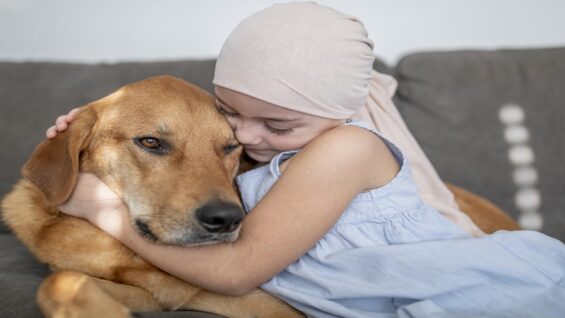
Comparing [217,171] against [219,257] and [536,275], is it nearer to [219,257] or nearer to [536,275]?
[219,257]

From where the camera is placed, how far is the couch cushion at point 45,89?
8.79ft

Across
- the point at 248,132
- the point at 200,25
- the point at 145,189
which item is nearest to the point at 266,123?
the point at 248,132

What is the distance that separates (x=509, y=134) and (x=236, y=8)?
1.83 m

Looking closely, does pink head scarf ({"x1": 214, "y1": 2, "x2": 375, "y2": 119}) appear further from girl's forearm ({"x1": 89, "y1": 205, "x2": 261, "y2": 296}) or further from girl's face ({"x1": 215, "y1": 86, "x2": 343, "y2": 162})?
girl's forearm ({"x1": 89, "y1": 205, "x2": 261, "y2": 296})

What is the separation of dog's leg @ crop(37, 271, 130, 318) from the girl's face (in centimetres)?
70

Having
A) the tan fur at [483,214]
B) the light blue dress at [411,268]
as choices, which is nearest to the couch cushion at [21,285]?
the light blue dress at [411,268]

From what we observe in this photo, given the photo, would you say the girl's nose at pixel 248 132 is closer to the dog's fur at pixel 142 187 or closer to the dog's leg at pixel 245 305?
the dog's fur at pixel 142 187

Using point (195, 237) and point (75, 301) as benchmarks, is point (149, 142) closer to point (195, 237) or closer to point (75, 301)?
point (195, 237)

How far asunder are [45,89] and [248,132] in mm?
1537

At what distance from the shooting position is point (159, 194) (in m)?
1.57

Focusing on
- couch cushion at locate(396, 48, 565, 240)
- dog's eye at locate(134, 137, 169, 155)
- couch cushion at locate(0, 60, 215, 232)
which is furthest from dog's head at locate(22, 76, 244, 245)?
couch cushion at locate(396, 48, 565, 240)

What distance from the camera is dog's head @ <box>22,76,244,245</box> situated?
1.50 m

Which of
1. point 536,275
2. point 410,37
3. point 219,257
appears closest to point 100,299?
point 219,257

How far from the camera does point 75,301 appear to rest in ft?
4.27
